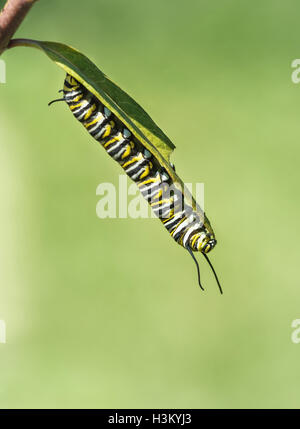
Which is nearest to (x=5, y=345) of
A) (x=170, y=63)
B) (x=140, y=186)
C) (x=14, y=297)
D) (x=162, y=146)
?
(x=14, y=297)

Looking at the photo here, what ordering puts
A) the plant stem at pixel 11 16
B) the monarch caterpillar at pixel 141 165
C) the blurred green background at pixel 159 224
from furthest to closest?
the blurred green background at pixel 159 224 → the monarch caterpillar at pixel 141 165 → the plant stem at pixel 11 16

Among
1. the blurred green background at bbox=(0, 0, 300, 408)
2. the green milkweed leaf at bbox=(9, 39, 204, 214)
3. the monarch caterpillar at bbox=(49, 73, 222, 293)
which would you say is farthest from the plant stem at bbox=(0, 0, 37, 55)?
the blurred green background at bbox=(0, 0, 300, 408)

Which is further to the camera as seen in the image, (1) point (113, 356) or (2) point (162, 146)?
(1) point (113, 356)

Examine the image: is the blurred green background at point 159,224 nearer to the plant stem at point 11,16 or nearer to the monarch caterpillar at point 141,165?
the monarch caterpillar at point 141,165

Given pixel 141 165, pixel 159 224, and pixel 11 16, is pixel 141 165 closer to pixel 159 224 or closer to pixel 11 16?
pixel 11 16

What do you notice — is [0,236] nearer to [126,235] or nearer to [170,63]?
[126,235]

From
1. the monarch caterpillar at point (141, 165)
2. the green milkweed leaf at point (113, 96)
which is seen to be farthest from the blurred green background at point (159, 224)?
the green milkweed leaf at point (113, 96)

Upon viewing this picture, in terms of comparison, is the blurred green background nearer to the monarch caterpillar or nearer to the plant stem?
the monarch caterpillar

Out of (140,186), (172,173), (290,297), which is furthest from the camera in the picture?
(290,297)

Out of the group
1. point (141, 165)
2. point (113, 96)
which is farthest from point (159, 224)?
point (113, 96)
